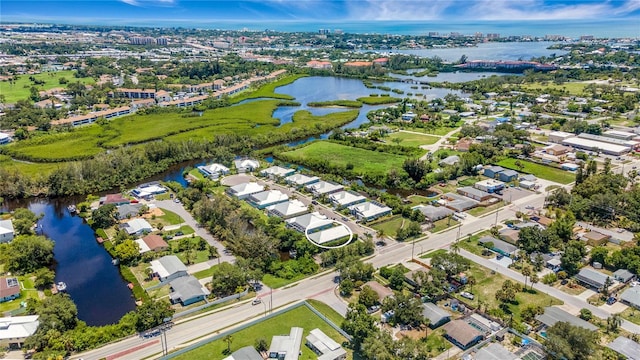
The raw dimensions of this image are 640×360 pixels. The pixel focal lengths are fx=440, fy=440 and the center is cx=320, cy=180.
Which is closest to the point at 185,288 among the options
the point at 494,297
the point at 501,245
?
the point at 494,297

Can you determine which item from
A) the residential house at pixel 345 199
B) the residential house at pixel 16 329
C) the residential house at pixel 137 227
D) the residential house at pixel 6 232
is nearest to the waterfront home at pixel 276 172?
the residential house at pixel 345 199

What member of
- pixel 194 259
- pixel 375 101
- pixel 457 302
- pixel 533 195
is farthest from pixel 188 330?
pixel 375 101

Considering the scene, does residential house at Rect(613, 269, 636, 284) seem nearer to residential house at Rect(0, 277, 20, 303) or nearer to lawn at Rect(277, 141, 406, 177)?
lawn at Rect(277, 141, 406, 177)

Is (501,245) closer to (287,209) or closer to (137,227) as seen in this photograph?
(287,209)

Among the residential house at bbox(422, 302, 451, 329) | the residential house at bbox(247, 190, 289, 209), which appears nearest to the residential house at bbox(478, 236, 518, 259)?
the residential house at bbox(422, 302, 451, 329)

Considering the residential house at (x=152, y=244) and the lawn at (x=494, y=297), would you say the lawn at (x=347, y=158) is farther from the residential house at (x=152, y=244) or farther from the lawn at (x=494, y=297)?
the residential house at (x=152, y=244)

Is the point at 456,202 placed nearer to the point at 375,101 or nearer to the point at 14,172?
the point at 14,172
